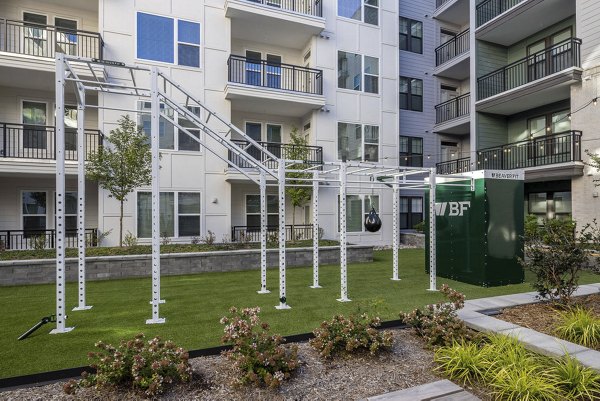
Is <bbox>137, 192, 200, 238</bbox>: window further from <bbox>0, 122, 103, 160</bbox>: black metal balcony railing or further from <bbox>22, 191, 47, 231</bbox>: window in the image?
<bbox>22, 191, 47, 231</bbox>: window

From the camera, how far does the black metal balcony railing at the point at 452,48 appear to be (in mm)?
17709

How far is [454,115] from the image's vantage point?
18.0 m

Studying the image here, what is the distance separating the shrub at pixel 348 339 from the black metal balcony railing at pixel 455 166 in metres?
15.1

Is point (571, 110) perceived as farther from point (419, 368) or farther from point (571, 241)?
point (419, 368)

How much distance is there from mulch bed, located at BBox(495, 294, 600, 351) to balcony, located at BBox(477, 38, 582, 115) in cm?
1011

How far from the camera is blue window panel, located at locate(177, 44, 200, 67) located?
13.1 m

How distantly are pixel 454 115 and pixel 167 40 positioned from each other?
14652 millimetres

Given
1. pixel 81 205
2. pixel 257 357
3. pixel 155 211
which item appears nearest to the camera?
pixel 257 357

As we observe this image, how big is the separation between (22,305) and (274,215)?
9706 millimetres

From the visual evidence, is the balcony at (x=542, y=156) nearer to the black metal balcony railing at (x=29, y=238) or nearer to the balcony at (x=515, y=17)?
the balcony at (x=515, y=17)

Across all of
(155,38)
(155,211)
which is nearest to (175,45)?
(155,38)

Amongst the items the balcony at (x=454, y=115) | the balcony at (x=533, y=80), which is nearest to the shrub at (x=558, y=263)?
the balcony at (x=533, y=80)

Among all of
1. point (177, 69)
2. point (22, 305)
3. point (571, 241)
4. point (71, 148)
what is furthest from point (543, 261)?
point (71, 148)

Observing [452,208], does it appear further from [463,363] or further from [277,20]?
[277,20]
